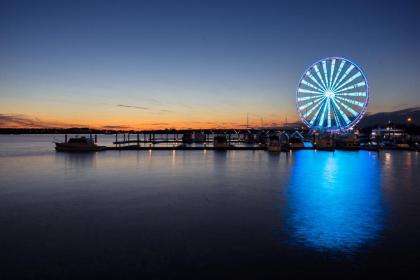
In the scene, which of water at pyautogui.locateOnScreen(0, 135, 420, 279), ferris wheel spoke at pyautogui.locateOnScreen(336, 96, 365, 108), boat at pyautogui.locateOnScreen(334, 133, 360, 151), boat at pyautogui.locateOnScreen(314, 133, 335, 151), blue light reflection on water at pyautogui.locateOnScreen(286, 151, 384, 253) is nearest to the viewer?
water at pyautogui.locateOnScreen(0, 135, 420, 279)

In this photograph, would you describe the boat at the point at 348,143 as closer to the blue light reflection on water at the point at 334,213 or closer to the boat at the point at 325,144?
the boat at the point at 325,144

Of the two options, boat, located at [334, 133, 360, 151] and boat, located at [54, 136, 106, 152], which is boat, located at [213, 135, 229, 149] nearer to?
boat, located at [54, 136, 106, 152]

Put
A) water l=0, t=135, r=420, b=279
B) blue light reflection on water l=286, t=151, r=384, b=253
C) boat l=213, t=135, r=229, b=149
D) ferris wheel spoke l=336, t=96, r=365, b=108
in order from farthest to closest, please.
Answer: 1. boat l=213, t=135, r=229, b=149
2. ferris wheel spoke l=336, t=96, r=365, b=108
3. blue light reflection on water l=286, t=151, r=384, b=253
4. water l=0, t=135, r=420, b=279

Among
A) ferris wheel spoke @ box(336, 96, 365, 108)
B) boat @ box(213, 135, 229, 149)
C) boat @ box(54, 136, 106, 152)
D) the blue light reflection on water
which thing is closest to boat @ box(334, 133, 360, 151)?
ferris wheel spoke @ box(336, 96, 365, 108)

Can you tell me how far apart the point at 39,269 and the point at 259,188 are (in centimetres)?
1624

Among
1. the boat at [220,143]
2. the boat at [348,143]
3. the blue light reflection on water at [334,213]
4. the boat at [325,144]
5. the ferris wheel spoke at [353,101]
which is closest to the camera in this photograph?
the blue light reflection on water at [334,213]

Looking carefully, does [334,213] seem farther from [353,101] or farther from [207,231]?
[353,101]

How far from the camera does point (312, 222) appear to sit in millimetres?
13750

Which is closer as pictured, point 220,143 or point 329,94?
point 329,94

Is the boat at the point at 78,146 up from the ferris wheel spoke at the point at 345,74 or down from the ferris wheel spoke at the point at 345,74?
down

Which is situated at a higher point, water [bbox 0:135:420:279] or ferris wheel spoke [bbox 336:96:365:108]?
ferris wheel spoke [bbox 336:96:365:108]

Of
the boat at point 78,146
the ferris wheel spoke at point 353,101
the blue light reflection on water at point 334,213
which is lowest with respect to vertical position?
the blue light reflection on water at point 334,213

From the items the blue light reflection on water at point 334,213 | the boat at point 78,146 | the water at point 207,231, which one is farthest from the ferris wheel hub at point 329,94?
the boat at point 78,146

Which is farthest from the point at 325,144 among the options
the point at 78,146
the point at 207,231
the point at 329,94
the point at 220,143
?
the point at 207,231
